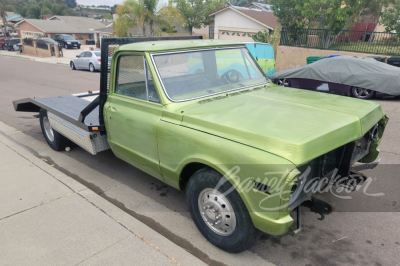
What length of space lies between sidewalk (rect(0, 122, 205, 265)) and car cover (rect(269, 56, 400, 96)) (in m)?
8.51

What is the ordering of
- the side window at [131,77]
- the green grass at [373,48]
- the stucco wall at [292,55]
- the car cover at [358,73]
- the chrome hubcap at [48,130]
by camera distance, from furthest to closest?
the stucco wall at [292,55] → the green grass at [373,48] → the car cover at [358,73] → the chrome hubcap at [48,130] → the side window at [131,77]

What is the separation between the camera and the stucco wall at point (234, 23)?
2990 centimetres

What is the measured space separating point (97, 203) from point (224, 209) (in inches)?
72.9

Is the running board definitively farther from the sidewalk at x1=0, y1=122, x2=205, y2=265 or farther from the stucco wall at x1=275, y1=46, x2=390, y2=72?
the stucco wall at x1=275, y1=46, x2=390, y2=72

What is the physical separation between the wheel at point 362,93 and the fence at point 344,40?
6323mm

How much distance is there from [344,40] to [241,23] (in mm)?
15857

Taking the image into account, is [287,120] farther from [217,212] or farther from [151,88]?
[151,88]

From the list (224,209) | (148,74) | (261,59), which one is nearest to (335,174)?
(224,209)

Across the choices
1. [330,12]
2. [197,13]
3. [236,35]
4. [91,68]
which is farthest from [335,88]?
[197,13]

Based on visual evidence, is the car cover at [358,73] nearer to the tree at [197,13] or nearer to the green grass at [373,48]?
the green grass at [373,48]

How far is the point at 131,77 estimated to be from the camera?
384 cm

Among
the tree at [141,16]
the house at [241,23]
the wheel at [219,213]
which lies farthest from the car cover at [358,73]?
the tree at [141,16]

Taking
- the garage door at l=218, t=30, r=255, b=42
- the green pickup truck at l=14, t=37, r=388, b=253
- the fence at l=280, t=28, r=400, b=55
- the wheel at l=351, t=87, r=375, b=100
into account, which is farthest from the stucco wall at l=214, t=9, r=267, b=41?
the green pickup truck at l=14, t=37, r=388, b=253

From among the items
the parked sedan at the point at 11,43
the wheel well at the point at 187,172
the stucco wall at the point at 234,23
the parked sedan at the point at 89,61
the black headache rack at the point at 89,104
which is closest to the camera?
the wheel well at the point at 187,172
